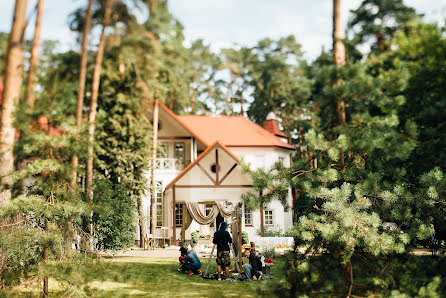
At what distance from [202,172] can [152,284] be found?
15317 mm

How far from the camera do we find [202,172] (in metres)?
26.5

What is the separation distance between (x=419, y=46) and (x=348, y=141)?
62.2ft

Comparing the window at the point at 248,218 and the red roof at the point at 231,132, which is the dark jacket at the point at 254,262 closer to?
the window at the point at 248,218

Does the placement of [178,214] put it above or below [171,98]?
below

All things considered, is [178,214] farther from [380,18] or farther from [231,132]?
[380,18]

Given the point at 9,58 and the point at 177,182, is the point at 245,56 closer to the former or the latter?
the point at 177,182

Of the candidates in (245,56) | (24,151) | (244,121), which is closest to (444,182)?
(24,151)

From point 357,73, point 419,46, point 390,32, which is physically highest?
point 390,32

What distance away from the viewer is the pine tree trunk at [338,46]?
1034 cm

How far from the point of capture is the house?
25.8 metres

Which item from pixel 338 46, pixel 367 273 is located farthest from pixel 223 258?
pixel 338 46

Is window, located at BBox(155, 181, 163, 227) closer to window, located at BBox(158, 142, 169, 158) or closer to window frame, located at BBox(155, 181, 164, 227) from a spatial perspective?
window frame, located at BBox(155, 181, 164, 227)

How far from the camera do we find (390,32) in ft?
109

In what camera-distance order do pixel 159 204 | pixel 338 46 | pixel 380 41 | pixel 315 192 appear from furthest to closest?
pixel 380 41 → pixel 159 204 → pixel 338 46 → pixel 315 192
